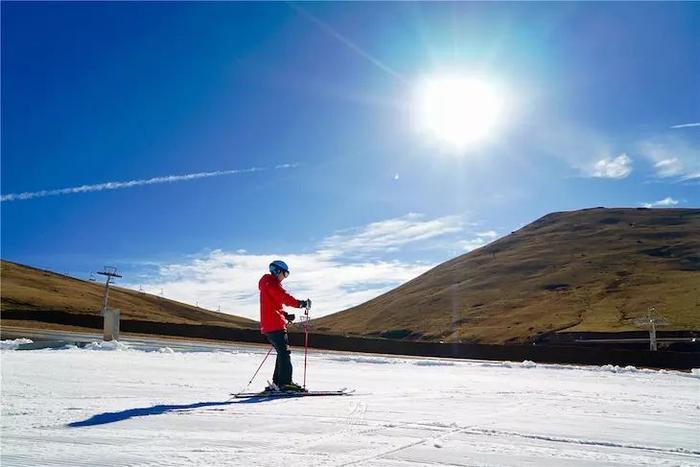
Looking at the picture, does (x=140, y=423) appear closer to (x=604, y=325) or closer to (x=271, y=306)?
(x=271, y=306)

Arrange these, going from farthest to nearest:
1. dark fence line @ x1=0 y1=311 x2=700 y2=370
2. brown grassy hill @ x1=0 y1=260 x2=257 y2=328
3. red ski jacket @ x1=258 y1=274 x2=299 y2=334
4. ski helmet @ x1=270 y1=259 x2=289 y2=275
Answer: brown grassy hill @ x1=0 y1=260 x2=257 y2=328
dark fence line @ x1=0 y1=311 x2=700 y2=370
ski helmet @ x1=270 y1=259 x2=289 y2=275
red ski jacket @ x1=258 y1=274 x2=299 y2=334

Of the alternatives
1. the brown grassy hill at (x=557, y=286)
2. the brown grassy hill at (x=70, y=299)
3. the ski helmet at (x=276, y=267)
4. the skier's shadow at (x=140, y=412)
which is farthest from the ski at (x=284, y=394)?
the brown grassy hill at (x=70, y=299)

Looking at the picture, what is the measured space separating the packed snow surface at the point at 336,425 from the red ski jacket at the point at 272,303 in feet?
4.45

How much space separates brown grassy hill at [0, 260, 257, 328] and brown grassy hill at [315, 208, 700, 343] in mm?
37738

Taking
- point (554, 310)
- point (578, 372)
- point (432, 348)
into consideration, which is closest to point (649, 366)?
point (578, 372)

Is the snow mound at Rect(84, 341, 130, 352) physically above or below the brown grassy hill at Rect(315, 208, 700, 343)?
below

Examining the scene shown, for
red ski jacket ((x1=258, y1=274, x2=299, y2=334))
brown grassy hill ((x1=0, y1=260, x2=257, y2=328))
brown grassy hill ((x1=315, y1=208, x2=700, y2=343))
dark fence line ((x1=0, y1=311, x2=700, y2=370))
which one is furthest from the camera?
brown grassy hill ((x1=0, y1=260, x2=257, y2=328))

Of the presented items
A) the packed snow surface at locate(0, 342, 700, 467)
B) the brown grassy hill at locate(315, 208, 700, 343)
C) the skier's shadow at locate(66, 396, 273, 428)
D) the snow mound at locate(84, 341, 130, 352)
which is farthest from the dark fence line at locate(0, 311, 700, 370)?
the brown grassy hill at locate(315, 208, 700, 343)

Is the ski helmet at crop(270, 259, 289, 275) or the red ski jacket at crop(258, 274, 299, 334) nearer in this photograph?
the red ski jacket at crop(258, 274, 299, 334)

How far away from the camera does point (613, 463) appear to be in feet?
14.8

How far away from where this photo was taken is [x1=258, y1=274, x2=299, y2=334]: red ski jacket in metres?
9.23

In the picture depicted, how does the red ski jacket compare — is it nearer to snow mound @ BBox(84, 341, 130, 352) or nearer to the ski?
the ski

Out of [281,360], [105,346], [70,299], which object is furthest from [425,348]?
[70,299]

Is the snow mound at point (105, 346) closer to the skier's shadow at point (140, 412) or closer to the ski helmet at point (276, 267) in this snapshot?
the ski helmet at point (276, 267)
